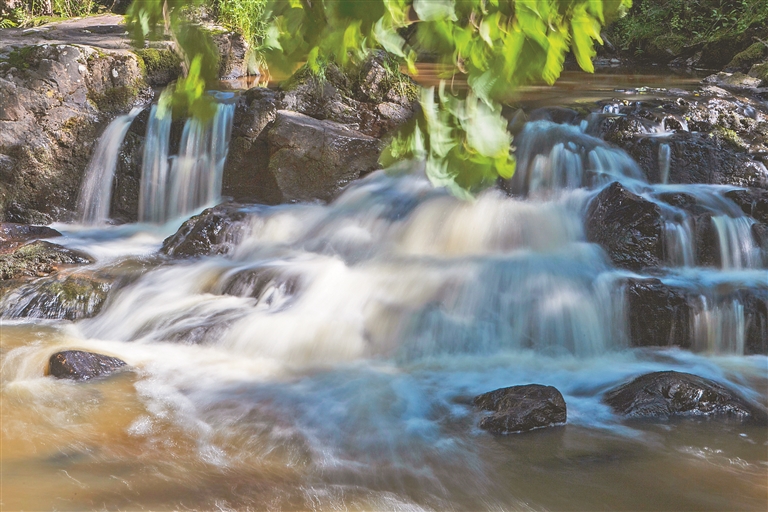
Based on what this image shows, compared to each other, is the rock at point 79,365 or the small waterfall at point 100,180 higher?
the small waterfall at point 100,180

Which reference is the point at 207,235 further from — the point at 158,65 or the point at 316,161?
the point at 158,65

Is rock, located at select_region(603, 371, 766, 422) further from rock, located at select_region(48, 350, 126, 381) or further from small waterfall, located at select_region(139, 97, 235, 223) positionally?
small waterfall, located at select_region(139, 97, 235, 223)

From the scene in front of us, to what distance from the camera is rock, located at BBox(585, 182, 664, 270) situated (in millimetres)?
6387

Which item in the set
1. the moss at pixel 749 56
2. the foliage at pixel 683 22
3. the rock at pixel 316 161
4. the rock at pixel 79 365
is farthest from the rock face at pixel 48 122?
the foliage at pixel 683 22

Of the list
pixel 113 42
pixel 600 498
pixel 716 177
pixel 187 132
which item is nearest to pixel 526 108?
pixel 716 177

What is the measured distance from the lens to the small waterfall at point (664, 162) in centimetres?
786

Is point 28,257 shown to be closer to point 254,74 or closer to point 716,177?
point 254,74

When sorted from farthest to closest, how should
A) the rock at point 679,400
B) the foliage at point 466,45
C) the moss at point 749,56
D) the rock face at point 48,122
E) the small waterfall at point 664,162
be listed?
the moss at point 749,56, the rock face at point 48,122, the small waterfall at point 664,162, the rock at point 679,400, the foliage at point 466,45

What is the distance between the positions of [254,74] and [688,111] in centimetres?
666

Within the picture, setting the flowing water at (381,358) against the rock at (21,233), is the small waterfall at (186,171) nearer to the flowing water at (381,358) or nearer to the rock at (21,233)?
the flowing water at (381,358)

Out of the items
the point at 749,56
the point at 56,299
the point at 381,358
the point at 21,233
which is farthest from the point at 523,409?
the point at 749,56

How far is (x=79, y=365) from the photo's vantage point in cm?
482

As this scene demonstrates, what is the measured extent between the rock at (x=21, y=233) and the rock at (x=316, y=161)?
8.16ft

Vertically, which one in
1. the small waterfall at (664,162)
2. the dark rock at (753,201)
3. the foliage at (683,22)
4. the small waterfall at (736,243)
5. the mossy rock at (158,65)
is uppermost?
the foliage at (683,22)
